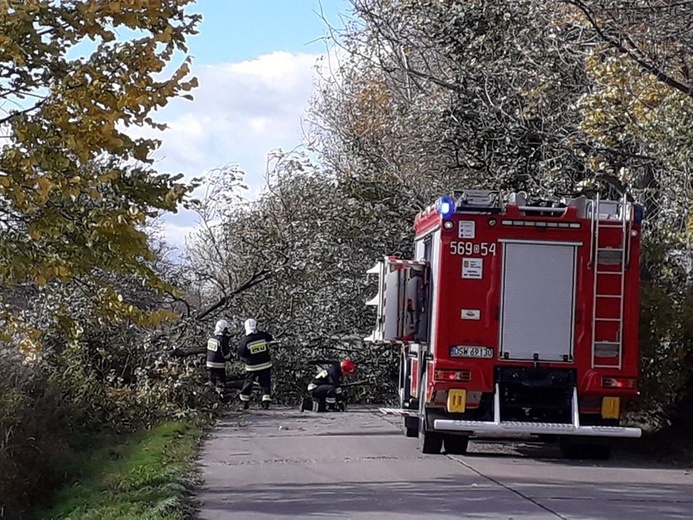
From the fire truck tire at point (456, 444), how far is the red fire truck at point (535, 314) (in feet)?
2.83

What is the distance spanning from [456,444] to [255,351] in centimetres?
644

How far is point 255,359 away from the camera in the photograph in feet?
64.5

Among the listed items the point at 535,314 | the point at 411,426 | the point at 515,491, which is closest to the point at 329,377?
the point at 411,426

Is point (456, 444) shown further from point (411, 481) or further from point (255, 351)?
point (255, 351)

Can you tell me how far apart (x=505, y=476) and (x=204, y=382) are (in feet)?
28.6

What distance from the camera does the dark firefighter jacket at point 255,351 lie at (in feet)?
64.2

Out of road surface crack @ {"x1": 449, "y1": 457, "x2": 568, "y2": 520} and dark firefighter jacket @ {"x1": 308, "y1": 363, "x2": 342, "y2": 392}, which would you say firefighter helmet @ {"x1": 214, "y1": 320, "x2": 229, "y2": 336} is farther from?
road surface crack @ {"x1": 449, "y1": 457, "x2": 568, "y2": 520}

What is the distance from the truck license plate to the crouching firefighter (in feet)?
23.6

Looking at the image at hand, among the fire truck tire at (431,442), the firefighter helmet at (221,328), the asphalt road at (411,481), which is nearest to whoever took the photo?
the asphalt road at (411,481)

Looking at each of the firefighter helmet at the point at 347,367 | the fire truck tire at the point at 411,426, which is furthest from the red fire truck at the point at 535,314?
the firefighter helmet at the point at 347,367

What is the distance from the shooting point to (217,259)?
76.8 feet

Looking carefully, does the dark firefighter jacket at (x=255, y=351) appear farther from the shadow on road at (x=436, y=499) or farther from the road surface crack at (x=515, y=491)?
the shadow on road at (x=436, y=499)

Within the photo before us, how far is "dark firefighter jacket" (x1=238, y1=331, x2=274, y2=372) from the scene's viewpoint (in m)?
19.6

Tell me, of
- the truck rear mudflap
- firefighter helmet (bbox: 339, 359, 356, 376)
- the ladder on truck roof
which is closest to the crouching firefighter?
firefighter helmet (bbox: 339, 359, 356, 376)
